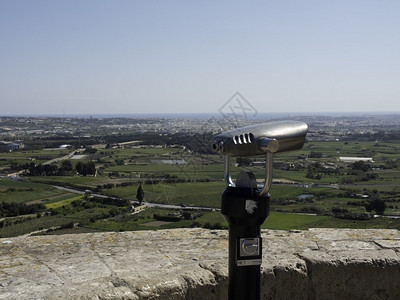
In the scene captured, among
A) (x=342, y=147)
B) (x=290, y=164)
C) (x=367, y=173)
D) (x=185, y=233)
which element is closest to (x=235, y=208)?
(x=185, y=233)

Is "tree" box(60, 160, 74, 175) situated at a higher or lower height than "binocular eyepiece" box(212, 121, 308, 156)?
lower

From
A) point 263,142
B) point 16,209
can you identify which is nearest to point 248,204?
point 263,142

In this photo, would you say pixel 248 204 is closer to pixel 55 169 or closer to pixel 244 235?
pixel 244 235

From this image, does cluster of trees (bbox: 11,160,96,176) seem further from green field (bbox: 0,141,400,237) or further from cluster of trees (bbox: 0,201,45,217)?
cluster of trees (bbox: 0,201,45,217)

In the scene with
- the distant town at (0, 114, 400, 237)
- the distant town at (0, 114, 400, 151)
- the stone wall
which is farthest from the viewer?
the distant town at (0, 114, 400, 237)

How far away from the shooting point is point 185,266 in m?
2.85

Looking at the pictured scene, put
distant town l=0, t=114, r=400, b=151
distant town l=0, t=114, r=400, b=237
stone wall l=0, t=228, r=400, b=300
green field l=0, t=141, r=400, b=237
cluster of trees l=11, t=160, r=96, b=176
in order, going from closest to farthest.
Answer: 1. stone wall l=0, t=228, r=400, b=300
2. distant town l=0, t=114, r=400, b=151
3. distant town l=0, t=114, r=400, b=237
4. green field l=0, t=141, r=400, b=237
5. cluster of trees l=11, t=160, r=96, b=176

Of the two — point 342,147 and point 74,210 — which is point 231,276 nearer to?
point 74,210

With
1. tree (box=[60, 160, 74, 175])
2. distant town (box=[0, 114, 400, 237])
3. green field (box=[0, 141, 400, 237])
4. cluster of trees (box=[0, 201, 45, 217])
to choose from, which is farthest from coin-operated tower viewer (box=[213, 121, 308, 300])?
tree (box=[60, 160, 74, 175])

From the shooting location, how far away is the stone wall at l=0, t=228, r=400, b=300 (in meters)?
2.51

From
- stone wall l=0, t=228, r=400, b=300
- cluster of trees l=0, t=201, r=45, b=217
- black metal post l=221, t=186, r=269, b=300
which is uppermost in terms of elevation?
black metal post l=221, t=186, r=269, b=300

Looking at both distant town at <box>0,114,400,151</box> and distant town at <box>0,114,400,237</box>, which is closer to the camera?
distant town at <box>0,114,400,151</box>

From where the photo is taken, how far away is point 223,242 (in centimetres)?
346

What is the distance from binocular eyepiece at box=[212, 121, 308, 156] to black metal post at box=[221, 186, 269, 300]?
0.19 meters
